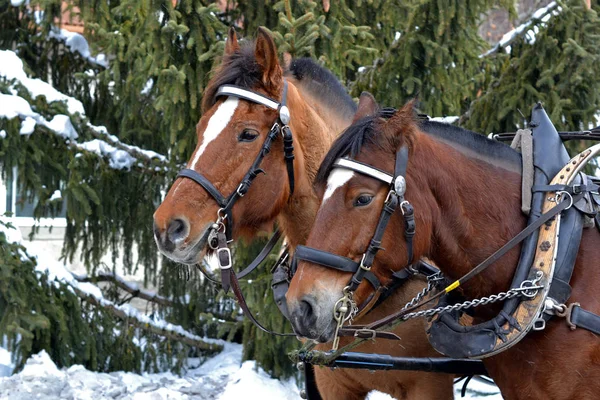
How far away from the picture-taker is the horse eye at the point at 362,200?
8.48 feet

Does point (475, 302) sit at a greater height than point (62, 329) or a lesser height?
greater

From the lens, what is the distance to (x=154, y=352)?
23.6ft

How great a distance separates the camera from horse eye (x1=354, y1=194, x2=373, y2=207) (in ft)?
8.48

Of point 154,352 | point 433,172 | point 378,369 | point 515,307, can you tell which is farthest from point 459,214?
point 154,352

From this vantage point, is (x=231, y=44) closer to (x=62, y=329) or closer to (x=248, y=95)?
(x=248, y=95)

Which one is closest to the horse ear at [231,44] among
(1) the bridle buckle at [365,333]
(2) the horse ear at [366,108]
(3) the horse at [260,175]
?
(3) the horse at [260,175]

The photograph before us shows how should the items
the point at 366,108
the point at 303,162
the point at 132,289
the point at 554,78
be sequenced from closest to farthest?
1. the point at 366,108
2. the point at 303,162
3. the point at 554,78
4. the point at 132,289

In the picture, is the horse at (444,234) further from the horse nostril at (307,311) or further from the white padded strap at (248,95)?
the white padded strap at (248,95)

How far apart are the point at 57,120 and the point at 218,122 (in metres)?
3.19

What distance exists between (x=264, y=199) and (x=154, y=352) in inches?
167

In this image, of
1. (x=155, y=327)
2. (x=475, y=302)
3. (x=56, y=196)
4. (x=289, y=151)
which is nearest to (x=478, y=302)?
(x=475, y=302)

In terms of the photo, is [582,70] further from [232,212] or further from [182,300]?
[182,300]

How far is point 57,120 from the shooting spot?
240 inches

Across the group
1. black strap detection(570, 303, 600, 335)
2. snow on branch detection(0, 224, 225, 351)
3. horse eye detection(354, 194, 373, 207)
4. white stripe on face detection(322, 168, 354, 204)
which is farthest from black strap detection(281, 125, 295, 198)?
snow on branch detection(0, 224, 225, 351)
